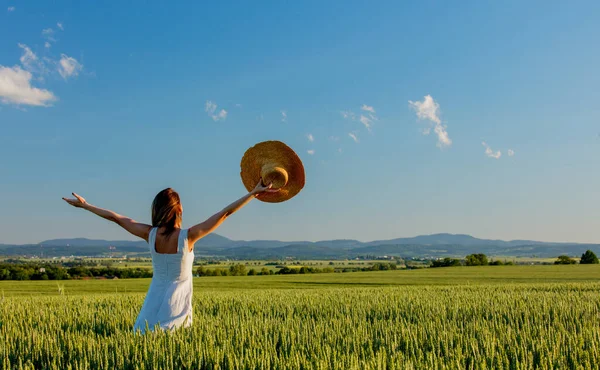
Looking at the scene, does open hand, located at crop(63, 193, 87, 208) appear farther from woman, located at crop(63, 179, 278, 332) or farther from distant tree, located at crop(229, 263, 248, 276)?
distant tree, located at crop(229, 263, 248, 276)

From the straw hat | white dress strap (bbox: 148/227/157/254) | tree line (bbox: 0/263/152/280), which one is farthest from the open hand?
tree line (bbox: 0/263/152/280)

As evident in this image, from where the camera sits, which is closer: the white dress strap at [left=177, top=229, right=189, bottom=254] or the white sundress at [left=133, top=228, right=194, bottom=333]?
the white dress strap at [left=177, top=229, right=189, bottom=254]

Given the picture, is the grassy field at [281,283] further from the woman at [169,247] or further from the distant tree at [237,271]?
the woman at [169,247]

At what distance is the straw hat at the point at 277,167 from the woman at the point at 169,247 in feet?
0.76

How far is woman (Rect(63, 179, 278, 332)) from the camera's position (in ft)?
17.1

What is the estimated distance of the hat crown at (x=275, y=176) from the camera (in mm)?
5895

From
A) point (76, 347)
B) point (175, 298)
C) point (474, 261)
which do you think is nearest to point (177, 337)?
point (175, 298)

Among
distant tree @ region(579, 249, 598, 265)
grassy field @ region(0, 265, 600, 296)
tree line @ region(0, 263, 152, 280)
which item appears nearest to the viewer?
grassy field @ region(0, 265, 600, 296)

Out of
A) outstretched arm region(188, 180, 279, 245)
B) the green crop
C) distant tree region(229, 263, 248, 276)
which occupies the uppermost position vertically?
outstretched arm region(188, 180, 279, 245)

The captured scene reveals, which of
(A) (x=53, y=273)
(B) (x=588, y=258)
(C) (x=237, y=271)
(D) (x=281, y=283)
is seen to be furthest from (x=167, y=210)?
(B) (x=588, y=258)

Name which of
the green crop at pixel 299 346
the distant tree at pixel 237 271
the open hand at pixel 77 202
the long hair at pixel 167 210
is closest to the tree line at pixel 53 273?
the distant tree at pixel 237 271

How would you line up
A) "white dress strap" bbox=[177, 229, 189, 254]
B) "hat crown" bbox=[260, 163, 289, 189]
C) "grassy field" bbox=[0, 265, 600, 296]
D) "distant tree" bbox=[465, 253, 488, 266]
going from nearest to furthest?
"white dress strap" bbox=[177, 229, 189, 254]
"hat crown" bbox=[260, 163, 289, 189]
"grassy field" bbox=[0, 265, 600, 296]
"distant tree" bbox=[465, 253, 488, 266]

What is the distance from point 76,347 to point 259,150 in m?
2.98

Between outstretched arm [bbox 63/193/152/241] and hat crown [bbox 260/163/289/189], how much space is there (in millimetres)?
1451
